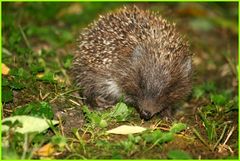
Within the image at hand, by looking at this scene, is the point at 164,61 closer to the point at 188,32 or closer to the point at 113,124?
the point at 113,124

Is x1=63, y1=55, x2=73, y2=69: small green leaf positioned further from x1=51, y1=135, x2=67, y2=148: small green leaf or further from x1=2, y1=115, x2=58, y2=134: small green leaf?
x1=51, y1=135, x2=67, y2=148: small green leaf

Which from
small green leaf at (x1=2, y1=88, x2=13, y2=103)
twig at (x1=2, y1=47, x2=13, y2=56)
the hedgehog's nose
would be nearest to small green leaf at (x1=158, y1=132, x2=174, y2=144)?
the hedgehog's nose

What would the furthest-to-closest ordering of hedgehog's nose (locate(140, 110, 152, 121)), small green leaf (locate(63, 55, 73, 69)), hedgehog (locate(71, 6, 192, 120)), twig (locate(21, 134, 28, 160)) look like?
small green leaf (locate(63, 55, 73, 69)) < hedgehog (locate(71, 6, 192, 120)) < hedgehog's nose (locate(140, 110, 152, 121)) < twig (locate(21, 134, 28, 160))

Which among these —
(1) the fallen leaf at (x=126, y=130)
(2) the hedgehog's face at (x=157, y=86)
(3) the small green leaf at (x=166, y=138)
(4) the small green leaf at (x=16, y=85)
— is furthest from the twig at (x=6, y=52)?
(3) the small green leaf at (x=166, y=138)

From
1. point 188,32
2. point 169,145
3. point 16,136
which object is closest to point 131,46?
point 169,145

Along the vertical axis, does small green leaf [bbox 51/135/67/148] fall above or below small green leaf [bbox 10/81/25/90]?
below

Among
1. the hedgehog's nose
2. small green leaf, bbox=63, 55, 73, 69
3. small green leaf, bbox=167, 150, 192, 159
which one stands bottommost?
small green leaf, bbox=167, 150, 192, 159

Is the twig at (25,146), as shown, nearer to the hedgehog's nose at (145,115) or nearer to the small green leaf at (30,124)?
the small green leaf at (30,124)
